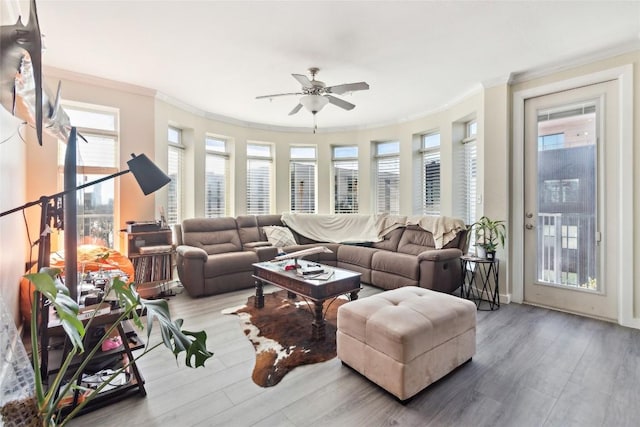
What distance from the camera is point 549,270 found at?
3455mm

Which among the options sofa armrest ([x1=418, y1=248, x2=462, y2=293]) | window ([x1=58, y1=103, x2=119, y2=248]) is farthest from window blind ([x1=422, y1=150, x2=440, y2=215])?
window ([x1=58, y1=103, x2=119, y2=248])

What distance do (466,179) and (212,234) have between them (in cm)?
411

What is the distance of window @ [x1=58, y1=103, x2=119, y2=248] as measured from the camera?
3676 millimetres

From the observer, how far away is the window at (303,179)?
619 centimetres

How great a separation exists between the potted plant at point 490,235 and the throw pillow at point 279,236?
2.95 metres

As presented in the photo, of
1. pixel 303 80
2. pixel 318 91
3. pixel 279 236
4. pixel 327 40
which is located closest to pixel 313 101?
pixel 318 91

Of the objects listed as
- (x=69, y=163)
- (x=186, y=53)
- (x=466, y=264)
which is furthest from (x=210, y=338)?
(x=466, y=264)

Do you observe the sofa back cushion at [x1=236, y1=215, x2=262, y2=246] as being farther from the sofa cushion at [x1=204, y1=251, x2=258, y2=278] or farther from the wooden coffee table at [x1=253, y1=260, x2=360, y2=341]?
the wooden coffee table at [x1=253, y1=260, x2=360, y2=341]

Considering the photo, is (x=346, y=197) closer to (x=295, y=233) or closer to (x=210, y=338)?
(x=295, y=233)

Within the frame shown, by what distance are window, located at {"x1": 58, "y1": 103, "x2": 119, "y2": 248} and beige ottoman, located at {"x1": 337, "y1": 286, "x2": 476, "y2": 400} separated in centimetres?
341

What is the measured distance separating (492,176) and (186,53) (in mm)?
3773

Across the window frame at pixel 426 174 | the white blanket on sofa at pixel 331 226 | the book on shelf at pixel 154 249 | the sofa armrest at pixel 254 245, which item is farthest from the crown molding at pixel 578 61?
the book on shelf at pixel 154 249

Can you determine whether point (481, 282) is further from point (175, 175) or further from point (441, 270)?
point (175, 175)

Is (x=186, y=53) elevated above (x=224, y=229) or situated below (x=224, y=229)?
above
